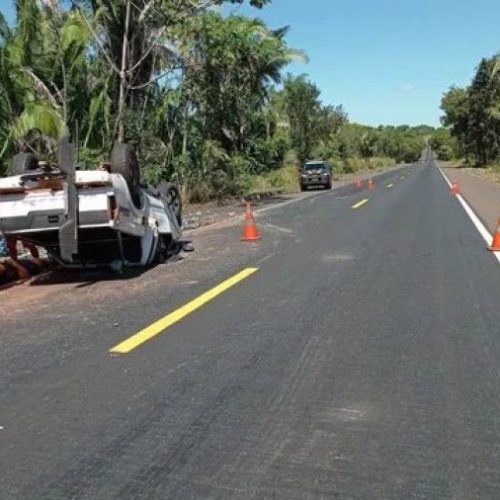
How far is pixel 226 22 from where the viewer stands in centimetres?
2725

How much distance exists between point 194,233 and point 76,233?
7.30m

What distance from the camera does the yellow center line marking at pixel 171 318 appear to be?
6.31 metres

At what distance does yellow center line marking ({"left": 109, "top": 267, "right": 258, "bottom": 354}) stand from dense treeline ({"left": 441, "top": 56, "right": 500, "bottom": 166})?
63.5 meters

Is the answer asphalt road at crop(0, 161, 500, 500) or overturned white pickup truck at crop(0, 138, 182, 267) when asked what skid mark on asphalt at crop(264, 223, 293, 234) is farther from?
asphalt road at crop(0, 161, 500, 500)

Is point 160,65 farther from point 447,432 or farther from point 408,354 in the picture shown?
point 447,432

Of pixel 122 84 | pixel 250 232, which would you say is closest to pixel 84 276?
pixel 250 232

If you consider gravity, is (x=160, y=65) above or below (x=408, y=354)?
above

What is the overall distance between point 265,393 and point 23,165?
6337 mm

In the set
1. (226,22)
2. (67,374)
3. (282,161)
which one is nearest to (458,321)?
(67,374)

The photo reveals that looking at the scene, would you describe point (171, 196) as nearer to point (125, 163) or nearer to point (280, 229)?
point (125, 163)

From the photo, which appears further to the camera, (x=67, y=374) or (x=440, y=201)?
(x=440, y=201)

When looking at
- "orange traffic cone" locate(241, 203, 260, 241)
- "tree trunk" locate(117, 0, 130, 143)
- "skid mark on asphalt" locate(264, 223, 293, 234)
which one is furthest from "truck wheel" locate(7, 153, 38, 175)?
"tree trunk" locate(117, 0, 130, 143)

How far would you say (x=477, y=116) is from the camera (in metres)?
86.1

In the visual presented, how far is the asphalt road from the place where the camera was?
3.71 m
